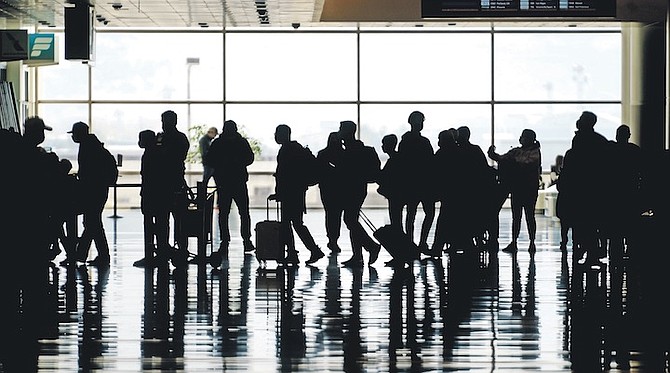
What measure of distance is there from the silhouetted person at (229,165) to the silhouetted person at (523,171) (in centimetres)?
295

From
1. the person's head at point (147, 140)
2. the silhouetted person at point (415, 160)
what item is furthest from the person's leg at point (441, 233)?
the person's head at point (147, 140)

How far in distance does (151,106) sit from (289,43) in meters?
3.19

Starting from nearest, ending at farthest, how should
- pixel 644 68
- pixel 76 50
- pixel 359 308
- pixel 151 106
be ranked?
pixel 359 308 → pixel 76 50 → pixel 644 68 → pixel 151 106

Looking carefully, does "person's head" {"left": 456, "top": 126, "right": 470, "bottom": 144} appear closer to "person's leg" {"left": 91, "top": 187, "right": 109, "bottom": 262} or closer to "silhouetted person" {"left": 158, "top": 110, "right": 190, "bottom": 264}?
"silhouetted person" {"left": 158, "top": 110, "right": 190, "bottom": 264}

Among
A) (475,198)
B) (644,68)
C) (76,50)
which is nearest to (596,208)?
(475,198)

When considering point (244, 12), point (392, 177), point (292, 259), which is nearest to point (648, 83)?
point (244, 12)

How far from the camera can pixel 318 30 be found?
25109 millimetres

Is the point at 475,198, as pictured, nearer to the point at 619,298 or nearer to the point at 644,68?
the point at 619,298

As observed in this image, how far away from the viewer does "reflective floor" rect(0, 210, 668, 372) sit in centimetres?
677

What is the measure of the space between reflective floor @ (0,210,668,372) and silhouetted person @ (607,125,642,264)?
44 centimetres

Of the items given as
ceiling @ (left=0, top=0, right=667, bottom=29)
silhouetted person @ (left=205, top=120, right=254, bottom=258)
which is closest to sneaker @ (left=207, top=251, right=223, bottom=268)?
silhouetted person @ (left=205, top=120, right=254, bottom=258)

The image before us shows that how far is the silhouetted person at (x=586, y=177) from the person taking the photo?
38.0 feet

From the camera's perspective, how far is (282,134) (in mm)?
12531

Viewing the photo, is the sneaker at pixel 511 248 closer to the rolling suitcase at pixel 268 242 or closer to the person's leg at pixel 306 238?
the person's leg at pixel 306 238
